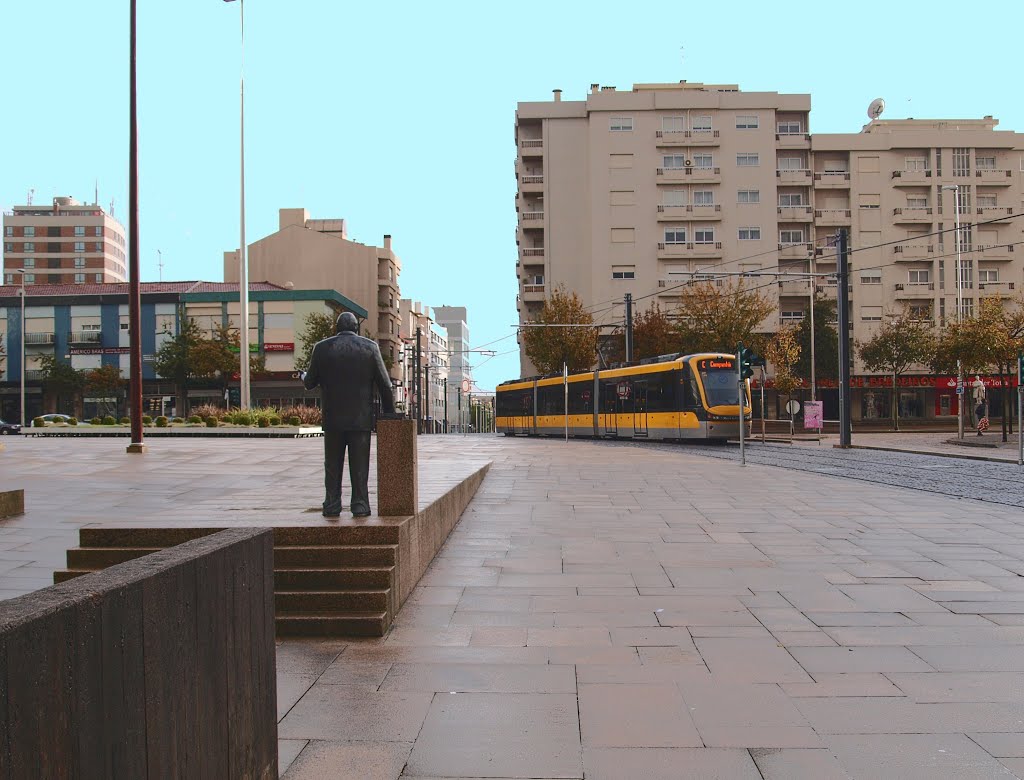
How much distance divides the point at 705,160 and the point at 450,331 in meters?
112

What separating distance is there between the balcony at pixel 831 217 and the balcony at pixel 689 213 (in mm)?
7046

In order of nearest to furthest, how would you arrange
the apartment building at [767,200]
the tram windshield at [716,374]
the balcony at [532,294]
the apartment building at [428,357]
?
the tram windshield at [716,374], the apartment building at [767,200], the balcony at [532,294], the apartment building at [428,357]

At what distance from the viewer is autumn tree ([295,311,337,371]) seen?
6296cm

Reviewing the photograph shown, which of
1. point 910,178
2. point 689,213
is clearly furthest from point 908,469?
point 910,178

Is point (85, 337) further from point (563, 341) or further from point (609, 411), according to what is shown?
point (609, 411)

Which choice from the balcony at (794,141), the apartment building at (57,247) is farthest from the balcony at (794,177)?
the apartment building at (57,247)

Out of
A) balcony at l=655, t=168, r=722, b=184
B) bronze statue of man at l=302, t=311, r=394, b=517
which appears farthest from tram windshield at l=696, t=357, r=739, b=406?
balcony at l=655, t=168, r=722, b=184

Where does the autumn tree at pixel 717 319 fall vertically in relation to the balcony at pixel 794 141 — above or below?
below

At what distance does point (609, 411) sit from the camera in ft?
127

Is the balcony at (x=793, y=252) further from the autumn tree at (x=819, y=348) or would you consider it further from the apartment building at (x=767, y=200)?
the autumn tree at (x=819, y=348)

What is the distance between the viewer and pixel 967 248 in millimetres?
70062

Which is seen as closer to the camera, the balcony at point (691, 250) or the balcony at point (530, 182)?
the balcony at point (691, 250)

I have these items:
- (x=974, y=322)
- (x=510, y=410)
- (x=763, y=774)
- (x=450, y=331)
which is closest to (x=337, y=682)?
(x=763, y=774)

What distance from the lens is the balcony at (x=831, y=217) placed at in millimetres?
71625
